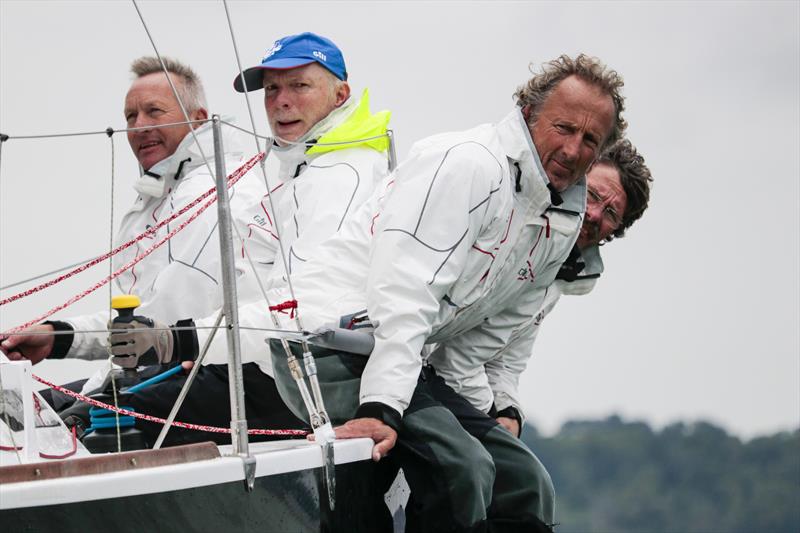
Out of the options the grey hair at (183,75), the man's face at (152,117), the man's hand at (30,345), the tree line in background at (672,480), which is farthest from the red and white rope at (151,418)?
the tree line in background at (672,480)

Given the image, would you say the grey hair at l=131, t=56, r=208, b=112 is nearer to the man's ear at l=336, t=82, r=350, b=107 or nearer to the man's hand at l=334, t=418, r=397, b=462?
the man's ear at l=336, t=82, r=350, b=107

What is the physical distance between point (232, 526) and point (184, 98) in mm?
2135

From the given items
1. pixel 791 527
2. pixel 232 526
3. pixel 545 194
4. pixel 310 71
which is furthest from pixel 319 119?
pixel 791 527

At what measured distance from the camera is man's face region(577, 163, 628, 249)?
179 inches

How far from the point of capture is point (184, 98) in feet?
15.7

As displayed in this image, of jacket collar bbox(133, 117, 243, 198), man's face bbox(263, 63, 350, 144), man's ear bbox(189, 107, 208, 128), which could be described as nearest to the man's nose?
man's face bbox(263, 63, 350, 144)

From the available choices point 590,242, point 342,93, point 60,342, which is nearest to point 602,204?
point 590,242

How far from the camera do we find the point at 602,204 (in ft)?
15.1

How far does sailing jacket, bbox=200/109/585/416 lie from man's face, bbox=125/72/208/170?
97cm

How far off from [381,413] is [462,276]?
17.7 inches

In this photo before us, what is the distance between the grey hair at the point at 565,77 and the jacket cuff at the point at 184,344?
1.01m

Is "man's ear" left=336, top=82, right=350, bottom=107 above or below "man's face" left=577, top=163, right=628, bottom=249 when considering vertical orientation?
above

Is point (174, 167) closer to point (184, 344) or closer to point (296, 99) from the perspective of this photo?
point (296, 99)

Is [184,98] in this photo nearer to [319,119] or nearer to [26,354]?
[319,119]
